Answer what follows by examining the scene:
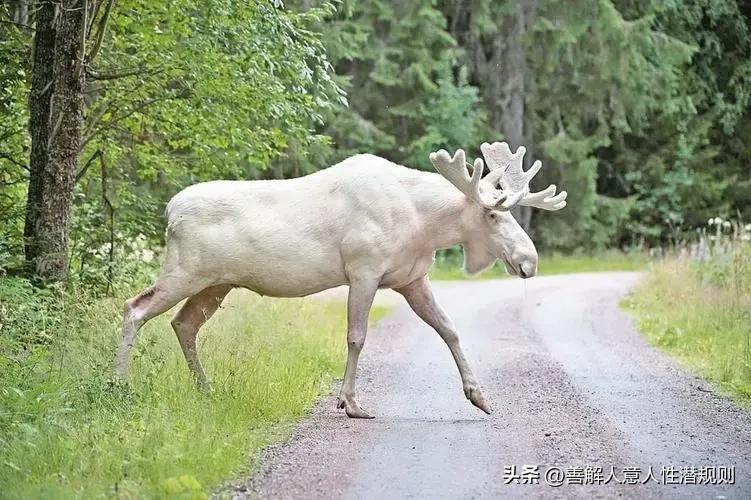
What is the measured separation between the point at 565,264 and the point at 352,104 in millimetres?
6952

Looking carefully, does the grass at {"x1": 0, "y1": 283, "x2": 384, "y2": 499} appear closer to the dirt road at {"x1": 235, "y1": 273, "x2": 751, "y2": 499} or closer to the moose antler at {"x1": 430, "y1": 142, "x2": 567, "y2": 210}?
the dirt road at {"x1": 235, "y1": 273, "x2": 751, "y2": 499}

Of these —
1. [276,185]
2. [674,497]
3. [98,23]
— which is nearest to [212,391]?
[276,185]

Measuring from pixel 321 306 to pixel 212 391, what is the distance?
301 inches

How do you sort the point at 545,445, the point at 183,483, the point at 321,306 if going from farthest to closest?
the point at 321,306, the point at 545,445, the point at 183,483

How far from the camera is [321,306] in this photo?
644 inches

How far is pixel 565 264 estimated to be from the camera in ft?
101

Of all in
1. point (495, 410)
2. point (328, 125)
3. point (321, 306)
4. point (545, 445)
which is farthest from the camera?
point (328, 125)

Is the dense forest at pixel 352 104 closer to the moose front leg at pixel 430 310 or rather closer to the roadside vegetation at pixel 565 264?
the roadside vegetation at pixel 565 264

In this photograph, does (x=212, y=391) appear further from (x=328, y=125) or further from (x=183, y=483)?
(x=328, y=125)

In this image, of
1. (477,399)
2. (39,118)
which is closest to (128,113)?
(39,118)

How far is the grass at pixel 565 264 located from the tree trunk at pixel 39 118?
1561 cm

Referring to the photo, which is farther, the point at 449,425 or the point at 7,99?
the point at 7,99


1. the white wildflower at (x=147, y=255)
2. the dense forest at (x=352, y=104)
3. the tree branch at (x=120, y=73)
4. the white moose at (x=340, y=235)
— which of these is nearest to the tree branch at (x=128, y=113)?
the dense forest at (x=352, y=104)

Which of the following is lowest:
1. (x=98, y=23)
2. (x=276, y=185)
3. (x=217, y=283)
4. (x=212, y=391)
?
(x=212, y=391)
